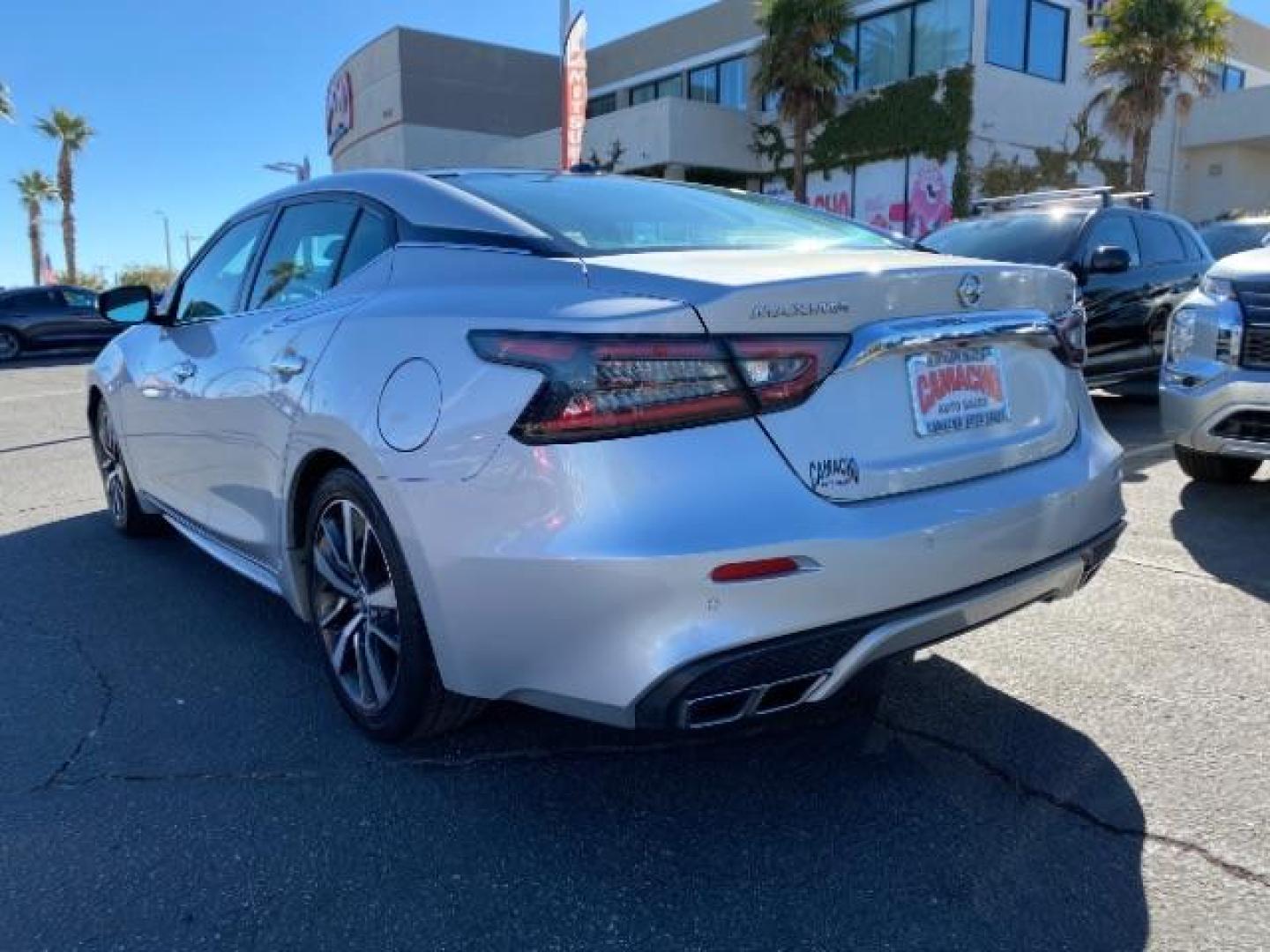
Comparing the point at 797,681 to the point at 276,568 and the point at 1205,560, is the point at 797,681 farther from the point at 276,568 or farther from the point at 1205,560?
the point at 1205,560

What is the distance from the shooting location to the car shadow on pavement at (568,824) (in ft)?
6.84

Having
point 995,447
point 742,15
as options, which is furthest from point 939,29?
point 995,447

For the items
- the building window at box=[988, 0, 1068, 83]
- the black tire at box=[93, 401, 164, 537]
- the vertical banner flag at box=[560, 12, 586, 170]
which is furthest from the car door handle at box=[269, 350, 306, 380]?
the building window at box=[988, 0, 1068, 83]

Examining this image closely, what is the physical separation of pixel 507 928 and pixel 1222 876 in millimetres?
1503

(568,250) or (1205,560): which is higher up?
(568,250)

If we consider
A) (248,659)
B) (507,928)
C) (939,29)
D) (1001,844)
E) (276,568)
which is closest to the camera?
(507,928)

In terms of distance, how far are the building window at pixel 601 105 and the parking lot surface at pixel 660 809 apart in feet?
112

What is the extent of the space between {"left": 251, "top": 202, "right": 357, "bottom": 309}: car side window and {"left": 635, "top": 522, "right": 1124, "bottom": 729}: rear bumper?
1747 mm

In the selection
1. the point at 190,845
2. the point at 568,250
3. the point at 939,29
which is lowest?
the point at 190,845

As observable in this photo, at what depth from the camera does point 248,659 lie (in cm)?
351

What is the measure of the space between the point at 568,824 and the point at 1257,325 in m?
4.17

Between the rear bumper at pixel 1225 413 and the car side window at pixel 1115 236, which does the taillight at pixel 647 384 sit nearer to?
the rear bumper at pixel 1225 413

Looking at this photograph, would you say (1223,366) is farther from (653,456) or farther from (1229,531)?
(653,456)

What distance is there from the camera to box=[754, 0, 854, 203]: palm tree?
24688 mm
